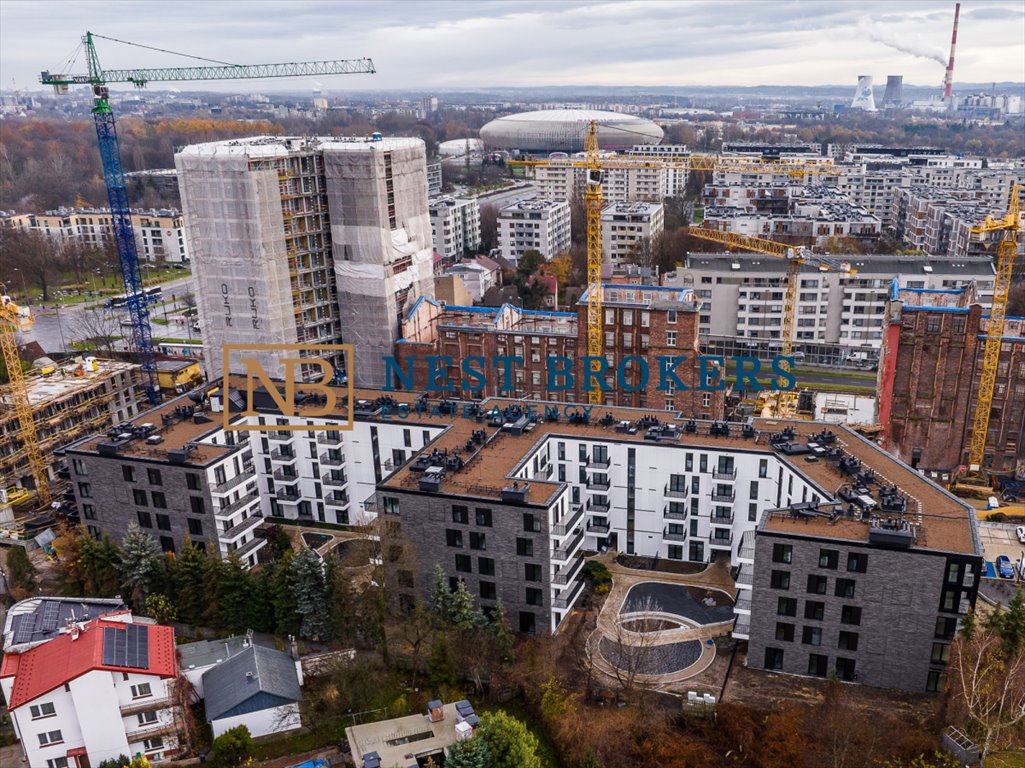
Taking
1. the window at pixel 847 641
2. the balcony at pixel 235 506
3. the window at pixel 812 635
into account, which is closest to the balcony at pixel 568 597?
the window at pixel 812 635

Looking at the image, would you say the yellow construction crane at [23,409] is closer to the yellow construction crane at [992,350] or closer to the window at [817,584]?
the window at [817,584]

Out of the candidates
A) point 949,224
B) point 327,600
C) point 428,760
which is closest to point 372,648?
point 327,600

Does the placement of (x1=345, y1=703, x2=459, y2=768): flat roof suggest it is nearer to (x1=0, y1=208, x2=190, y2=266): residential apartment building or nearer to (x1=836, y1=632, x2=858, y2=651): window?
(x1=836, y1=632, x2=858, y2=651): window

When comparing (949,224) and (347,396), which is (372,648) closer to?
(347,396)

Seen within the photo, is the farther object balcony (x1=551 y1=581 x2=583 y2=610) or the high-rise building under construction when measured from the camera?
the high-rise building under construction

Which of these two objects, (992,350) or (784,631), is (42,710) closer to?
(784,631)

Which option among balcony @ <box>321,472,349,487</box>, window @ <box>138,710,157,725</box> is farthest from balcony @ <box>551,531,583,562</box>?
window @ <box>138,710,157,725</box>

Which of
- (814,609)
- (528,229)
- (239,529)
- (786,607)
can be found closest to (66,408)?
(239,529)
